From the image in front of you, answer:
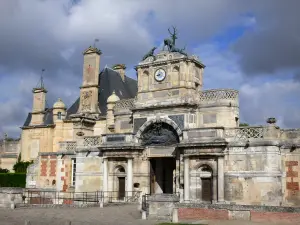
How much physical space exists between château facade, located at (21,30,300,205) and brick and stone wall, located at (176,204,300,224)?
4.93 metres

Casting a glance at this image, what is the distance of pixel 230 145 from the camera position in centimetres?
2067

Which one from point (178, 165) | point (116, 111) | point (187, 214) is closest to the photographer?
point (187, 214)

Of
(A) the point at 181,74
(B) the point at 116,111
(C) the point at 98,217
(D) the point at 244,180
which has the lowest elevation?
(C) the point at 98,217

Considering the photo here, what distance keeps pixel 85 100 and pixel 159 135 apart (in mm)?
13104

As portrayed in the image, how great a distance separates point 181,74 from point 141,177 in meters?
6.20

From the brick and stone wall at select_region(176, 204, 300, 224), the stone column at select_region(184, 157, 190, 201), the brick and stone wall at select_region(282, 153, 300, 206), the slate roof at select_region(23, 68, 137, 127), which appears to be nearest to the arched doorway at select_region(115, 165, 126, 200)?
the stone column at select_region(184, 157, 190, 201)

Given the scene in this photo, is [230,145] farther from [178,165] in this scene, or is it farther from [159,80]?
[159,80]

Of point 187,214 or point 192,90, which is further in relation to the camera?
point 192,90

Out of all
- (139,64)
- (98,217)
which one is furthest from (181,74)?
(98,217)

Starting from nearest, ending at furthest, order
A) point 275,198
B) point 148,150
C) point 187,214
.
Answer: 1. point 187,214
2. point 275,198
3. point 148,150

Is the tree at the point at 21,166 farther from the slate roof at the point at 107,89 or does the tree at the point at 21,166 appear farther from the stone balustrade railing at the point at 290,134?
the stone balustrade railing at the point at 290,134

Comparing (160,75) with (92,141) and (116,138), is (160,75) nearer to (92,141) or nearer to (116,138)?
(116,138)

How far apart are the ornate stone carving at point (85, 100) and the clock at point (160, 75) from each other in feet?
39.1

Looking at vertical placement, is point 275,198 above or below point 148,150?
below
